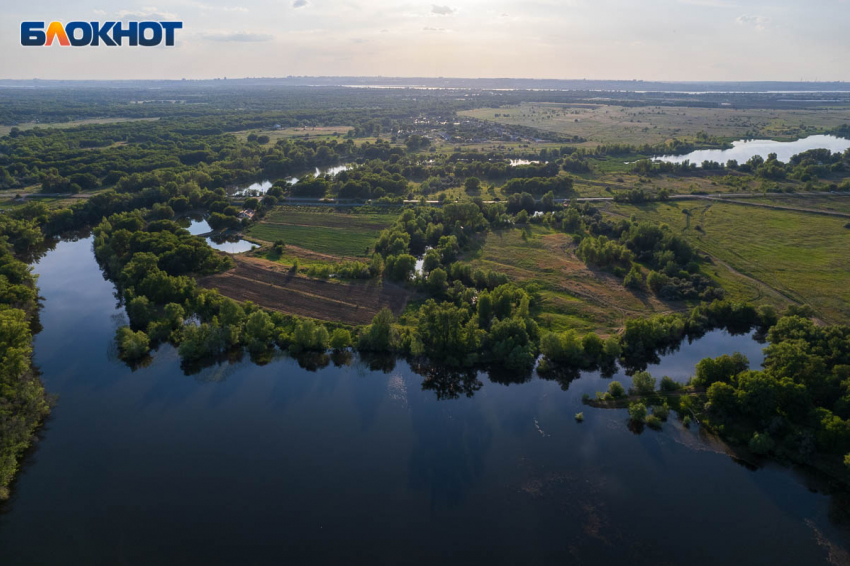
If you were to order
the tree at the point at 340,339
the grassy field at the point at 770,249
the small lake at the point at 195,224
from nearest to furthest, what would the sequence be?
the tree at the point at 340,339
the grassy field at the point at 770,249
the small lake at the point at 195,224

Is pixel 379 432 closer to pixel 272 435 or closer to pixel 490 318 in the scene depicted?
pixel 272 435

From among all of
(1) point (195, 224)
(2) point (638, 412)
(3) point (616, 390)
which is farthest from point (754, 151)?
(1) point (195, 224)

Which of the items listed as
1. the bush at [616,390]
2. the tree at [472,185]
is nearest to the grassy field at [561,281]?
the bush at [616,390]

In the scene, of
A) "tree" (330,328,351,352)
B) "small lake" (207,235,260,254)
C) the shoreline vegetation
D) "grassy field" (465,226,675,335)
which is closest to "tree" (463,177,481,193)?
the shoreline vegetation

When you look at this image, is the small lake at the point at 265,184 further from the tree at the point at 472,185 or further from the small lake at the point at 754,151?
the small lake at the point at 754,151

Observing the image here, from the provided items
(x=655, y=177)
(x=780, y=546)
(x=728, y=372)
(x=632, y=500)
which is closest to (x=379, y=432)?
(x=632, y=500)
